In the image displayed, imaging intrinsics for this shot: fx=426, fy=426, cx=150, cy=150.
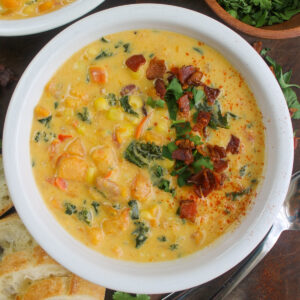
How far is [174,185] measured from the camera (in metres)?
3.41

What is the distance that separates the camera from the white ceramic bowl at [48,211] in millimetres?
3312

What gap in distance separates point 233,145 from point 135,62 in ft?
3.31

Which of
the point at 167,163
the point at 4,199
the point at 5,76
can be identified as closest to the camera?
the point at 167,163

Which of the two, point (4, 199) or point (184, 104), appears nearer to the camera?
point (184, 104)

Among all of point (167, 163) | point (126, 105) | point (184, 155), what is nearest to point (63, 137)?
point (126, 105)

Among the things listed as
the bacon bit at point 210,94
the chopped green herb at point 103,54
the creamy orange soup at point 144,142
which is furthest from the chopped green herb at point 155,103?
the chopped green herb at point 103,54

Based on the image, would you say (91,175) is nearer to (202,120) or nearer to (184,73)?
(202,120)

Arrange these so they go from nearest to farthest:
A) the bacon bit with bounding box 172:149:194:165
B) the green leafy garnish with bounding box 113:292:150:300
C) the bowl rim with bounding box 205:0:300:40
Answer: the bacon bit with bounding box 172:149:194:165 → the bowl rim with bounding box 205:0:300:40 → the green leafy garnish with bounding box 113:292:150:300

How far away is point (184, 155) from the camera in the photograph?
327 cm

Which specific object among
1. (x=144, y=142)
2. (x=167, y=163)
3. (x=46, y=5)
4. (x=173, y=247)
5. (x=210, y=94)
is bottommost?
(x=173, y=247)

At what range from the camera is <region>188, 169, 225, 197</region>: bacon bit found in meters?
3.28

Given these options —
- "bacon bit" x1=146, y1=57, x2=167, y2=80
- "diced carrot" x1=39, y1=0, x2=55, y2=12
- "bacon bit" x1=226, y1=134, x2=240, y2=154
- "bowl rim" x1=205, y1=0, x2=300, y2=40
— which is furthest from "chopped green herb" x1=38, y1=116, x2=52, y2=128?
"bowl rim" x1=205, y1=0, x2=300, y2=40

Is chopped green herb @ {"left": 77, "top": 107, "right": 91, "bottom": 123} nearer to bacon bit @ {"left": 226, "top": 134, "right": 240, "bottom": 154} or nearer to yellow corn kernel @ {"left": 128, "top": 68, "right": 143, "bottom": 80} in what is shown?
yellow corn kernel @ {"left": 128, "top": 68, "right": 143, "bottom": 80}

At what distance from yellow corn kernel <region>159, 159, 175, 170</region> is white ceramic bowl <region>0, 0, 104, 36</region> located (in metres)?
1.33
